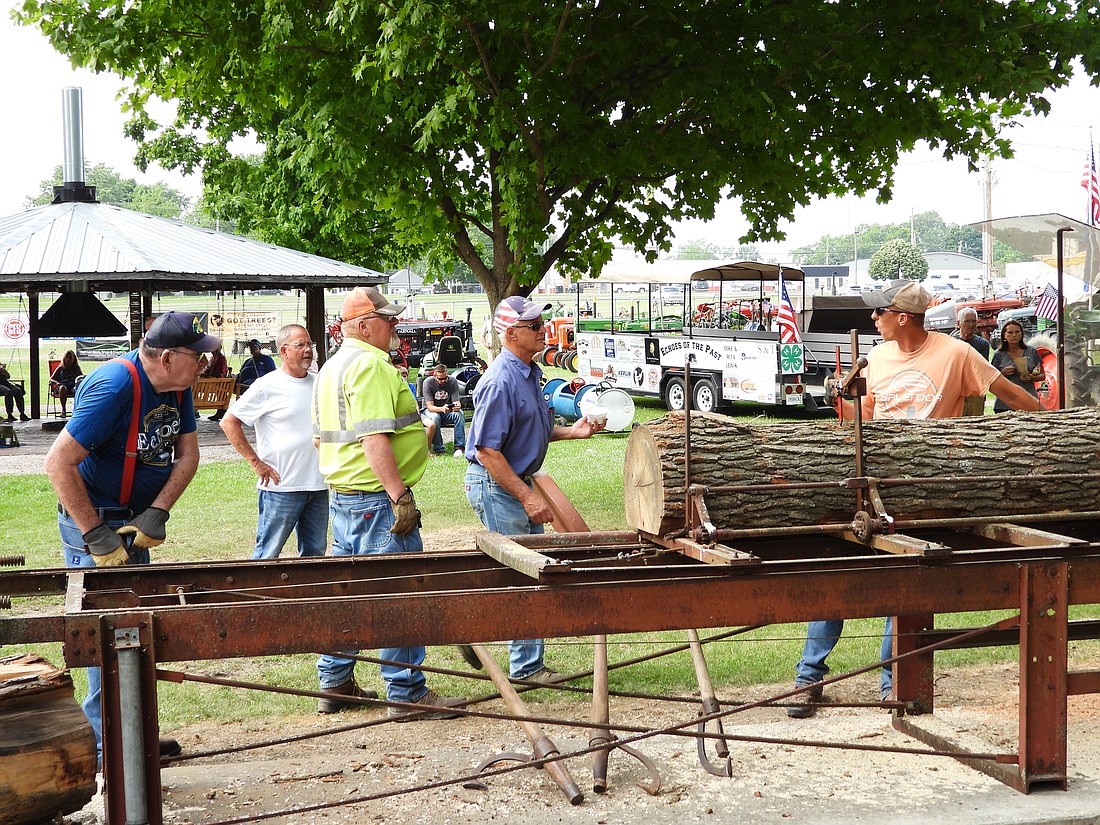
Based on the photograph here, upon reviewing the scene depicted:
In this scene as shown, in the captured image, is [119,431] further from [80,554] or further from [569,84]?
[569,84]

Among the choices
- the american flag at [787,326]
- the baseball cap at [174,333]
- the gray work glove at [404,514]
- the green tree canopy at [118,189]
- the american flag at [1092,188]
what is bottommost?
the gray work glove at [404,514]

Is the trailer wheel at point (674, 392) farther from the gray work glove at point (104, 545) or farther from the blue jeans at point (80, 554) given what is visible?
the gray work glove at point (104, 545)

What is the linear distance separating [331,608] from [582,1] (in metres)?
6.84

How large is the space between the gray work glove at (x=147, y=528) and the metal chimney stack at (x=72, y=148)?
16614 millimetres

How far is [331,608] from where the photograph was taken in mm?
3350

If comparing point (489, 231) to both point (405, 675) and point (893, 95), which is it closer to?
point (893, 95)

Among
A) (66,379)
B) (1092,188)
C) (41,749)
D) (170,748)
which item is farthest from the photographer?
A: (1092,188)

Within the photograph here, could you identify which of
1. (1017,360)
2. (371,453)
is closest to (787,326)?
(1017,360)

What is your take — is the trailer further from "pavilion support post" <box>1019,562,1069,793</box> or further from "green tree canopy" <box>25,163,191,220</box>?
"green tree canopy" <box>25,163,191,220</box>

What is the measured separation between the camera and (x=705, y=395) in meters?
18.9

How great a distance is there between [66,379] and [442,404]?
342 inches

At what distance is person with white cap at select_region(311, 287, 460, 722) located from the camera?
4992 mm

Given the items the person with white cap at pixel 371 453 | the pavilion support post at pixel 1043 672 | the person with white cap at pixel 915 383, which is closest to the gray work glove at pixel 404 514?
the person with white cap at pixel 371 453

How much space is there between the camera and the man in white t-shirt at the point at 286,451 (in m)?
6.26
